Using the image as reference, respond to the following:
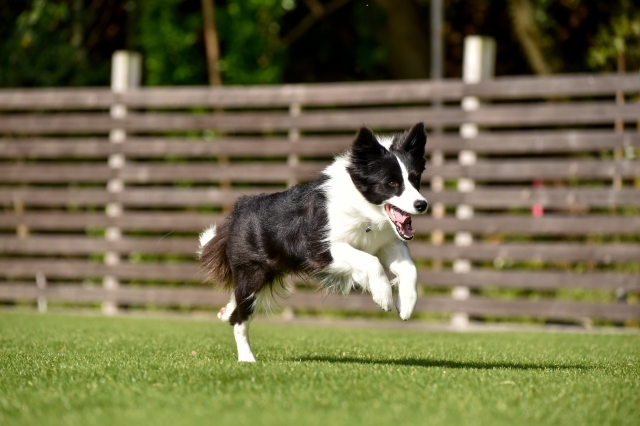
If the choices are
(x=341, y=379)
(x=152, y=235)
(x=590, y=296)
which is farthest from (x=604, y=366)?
(x=152, y=235)

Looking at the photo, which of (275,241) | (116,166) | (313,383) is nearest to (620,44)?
(116,166)

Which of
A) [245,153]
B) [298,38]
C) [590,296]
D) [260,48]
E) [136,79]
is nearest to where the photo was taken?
[590,296]

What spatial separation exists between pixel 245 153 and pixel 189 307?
179cm

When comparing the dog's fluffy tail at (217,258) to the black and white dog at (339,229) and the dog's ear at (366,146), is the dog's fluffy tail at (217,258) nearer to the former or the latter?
the black and white dog at (339,229)

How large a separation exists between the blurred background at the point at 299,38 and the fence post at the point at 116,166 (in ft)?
2.83

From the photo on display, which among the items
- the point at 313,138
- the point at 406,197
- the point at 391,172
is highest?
the point at 313,138

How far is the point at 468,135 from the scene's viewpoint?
9.05 m

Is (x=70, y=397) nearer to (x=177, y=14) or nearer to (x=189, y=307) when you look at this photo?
(x=189, y=307)

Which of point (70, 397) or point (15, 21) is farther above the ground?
point (15, 21)

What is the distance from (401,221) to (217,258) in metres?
1.20

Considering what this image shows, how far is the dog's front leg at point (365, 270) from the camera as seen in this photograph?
479cm

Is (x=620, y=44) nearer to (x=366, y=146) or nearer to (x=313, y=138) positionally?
(x=313, y=138)

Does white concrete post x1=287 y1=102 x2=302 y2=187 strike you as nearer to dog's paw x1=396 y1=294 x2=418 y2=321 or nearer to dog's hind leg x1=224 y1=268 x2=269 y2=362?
dog's hind leg x1=224 y1=268 x2=269 y2=362

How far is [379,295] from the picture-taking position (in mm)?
4789
